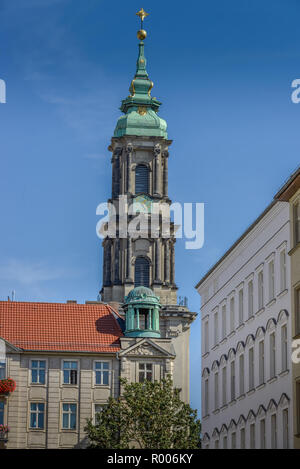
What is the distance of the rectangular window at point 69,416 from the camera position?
92.4 meters

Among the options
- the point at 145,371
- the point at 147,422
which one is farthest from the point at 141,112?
the point at 147,422

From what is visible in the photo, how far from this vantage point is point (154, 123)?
133 metres

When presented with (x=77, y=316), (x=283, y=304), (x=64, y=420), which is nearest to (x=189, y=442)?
(x=64, y=420)

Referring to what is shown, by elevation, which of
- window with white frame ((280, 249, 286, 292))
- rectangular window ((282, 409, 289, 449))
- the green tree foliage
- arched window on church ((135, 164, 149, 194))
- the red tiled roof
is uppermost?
arched window on church ((135, 164, 149, 194))

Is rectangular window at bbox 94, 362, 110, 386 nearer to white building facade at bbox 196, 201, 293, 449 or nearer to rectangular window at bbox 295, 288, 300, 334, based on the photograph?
white building facade at bbox 196, 201, 293, 449

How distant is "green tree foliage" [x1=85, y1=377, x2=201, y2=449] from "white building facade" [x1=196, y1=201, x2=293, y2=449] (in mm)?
6375

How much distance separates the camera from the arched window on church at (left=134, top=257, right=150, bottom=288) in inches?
4998

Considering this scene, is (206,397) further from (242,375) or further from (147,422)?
(242,375)

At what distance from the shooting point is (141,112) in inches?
5320

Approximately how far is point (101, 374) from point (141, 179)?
134ft

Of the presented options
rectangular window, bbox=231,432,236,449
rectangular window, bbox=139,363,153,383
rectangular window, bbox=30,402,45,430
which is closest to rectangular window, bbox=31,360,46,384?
rectangular window, bbox=30,402,45,430

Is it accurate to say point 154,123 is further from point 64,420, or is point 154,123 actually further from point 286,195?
point 286,195

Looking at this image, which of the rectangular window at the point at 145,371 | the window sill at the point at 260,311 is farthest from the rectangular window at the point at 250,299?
the rectangular window at the point at 145,371

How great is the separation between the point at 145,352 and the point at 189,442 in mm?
14105
